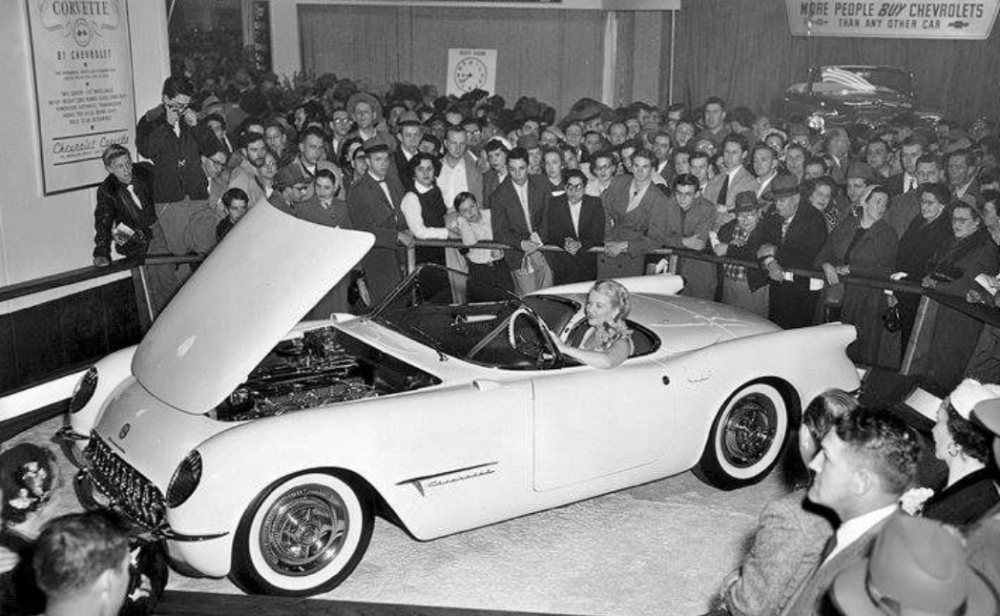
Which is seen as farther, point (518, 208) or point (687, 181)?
point (518, 208)

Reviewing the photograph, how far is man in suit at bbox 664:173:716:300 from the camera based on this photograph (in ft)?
29.4

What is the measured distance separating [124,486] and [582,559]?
243 cm

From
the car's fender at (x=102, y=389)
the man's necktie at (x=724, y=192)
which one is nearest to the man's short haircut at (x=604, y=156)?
the man's necktie at (x=724, y=192)

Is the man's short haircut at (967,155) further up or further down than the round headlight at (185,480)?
further up

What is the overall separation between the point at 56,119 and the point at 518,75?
12.2m

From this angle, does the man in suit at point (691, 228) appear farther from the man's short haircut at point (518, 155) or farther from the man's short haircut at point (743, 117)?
the man's short haircut at point (743, 117)

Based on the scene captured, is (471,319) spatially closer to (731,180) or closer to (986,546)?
(986,546)

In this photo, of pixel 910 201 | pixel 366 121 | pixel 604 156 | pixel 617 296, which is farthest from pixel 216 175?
pixel 910 201

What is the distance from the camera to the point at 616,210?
9.54 metres

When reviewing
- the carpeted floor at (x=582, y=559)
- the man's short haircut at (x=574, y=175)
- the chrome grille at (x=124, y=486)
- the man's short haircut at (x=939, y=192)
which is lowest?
the carpeted floor at (x=582, y=559)

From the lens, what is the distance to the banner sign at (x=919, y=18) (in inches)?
Result: 527

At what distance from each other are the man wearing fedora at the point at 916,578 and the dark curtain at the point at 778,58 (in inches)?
534

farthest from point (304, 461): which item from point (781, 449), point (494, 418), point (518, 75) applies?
point (518, 75)

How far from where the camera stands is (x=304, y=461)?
5098mm
